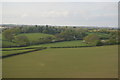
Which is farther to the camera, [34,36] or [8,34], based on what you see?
[34,36]

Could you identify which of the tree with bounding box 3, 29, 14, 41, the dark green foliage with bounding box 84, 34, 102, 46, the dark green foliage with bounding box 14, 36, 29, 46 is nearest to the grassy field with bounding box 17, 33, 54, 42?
the dark green foliage with bounding box 14, 36, 29, 46

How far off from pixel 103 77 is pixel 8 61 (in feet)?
19.0

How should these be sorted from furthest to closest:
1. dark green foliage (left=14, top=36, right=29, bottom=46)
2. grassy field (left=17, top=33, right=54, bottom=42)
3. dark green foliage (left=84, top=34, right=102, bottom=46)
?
dark green foliage (left=84, top=34, right=102, bottom=46)
grassy field (left=17, top=33, right=54, bottom=42)
dark green foliage (left=14, top=36, right=29, bottom=46)

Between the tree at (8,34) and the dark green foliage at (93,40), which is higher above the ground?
the tree at (8,34)

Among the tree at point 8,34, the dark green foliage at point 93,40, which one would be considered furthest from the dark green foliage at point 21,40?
the dark green foliage at point 93,40

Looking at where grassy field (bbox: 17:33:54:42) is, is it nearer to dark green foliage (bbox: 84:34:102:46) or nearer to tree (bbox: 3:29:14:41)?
tree (bbox: 3:29:14:41)

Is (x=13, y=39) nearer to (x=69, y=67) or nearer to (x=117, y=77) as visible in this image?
(x=69, y=67)

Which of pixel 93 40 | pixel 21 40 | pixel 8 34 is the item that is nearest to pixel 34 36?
pixel 21 40

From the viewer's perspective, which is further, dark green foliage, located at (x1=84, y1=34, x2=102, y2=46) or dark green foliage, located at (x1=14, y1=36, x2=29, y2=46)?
dark green foliage, located at (x1=84, y1=34, x2=102, y2=46)

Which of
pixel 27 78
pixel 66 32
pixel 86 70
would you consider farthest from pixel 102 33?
pixel 27 78

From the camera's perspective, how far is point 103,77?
269 inches

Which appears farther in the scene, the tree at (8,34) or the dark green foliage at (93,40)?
the dark green foliage at (93,40)

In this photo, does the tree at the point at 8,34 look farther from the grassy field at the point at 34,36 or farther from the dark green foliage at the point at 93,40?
the dark green foliage at the point at 93,40

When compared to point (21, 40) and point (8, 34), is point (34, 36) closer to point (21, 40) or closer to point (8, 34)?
point (21, 40)
